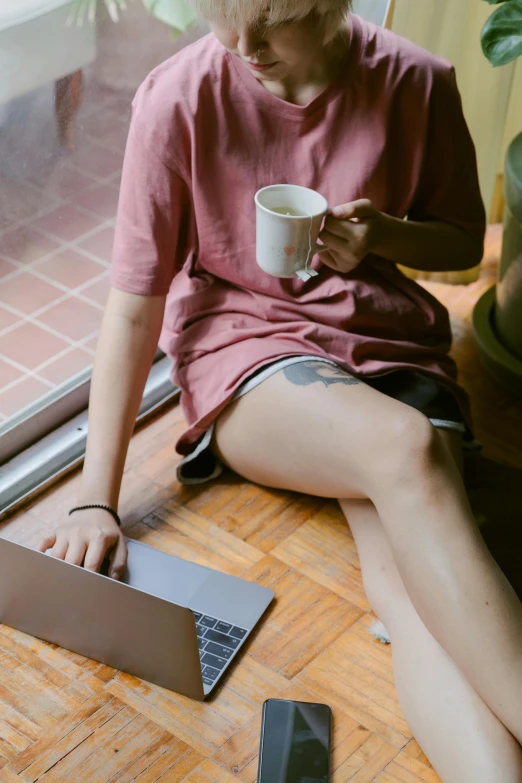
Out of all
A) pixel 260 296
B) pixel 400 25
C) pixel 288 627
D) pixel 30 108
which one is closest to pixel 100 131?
pixel 30 108

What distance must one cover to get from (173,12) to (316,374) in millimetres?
681

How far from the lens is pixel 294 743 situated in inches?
40.5

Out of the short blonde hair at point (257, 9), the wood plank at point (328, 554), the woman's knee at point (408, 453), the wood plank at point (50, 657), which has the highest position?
the short blonde hair at point (257, 9)

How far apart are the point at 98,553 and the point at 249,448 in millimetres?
247

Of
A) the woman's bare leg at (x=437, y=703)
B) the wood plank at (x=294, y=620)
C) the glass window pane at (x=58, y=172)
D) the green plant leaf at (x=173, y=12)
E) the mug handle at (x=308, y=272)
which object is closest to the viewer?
the woman's bare leg at (x=437, y=703)

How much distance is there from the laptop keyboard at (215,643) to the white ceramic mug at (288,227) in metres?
0.46

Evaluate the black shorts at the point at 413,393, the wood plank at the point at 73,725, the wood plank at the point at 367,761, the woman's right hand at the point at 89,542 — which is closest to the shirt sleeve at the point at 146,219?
the black shorts at the point at 413,393

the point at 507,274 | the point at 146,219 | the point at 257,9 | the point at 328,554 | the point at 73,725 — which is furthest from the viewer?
the point at 507,274

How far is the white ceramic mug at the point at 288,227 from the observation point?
0.99 meters

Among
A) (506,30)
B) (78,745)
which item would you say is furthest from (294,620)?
(506,30)

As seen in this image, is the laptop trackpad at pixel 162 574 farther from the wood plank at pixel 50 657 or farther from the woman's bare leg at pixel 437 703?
the woman's bare leg at pixel 437 703

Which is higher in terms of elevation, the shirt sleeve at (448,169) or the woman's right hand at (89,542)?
the shirt sleeve at (448,169)

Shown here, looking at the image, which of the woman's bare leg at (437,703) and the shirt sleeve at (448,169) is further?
A: the shirt sleeve at (448,169)

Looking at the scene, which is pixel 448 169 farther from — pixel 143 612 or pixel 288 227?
pixel 143 612
